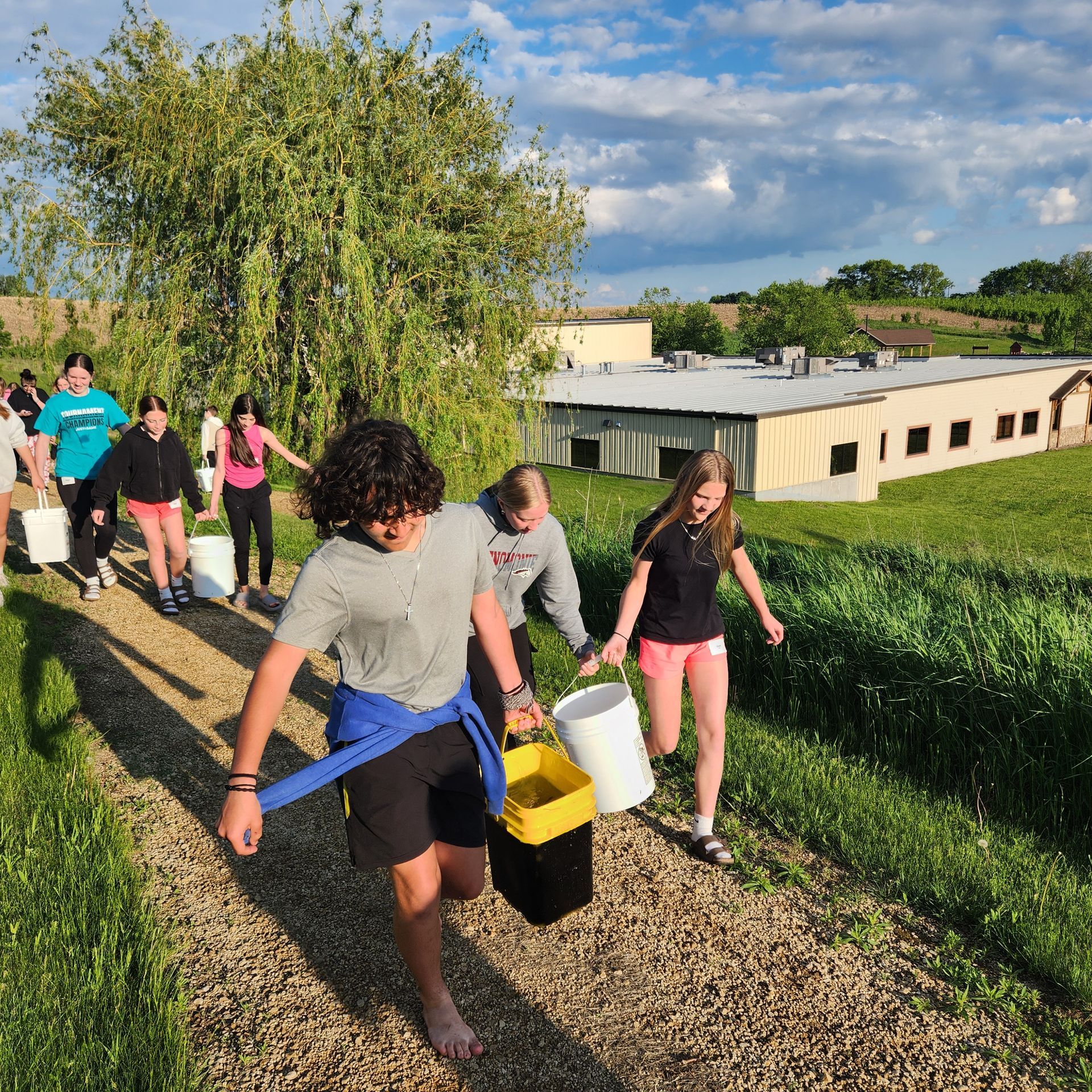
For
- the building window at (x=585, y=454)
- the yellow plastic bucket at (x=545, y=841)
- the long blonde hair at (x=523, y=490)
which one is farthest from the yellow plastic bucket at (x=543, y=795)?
the building window at (x=585, y=454)

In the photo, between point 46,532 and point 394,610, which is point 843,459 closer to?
point 46,532

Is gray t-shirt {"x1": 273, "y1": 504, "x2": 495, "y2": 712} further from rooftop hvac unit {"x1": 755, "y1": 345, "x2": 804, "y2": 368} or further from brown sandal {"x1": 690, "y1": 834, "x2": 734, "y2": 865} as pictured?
rooftop hvac unit {"x1": 755, "y1": 345, "x2": 804, "y2": 368}

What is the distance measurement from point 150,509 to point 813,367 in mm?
35164

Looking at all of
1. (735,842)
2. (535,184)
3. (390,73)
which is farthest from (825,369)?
(735,842)

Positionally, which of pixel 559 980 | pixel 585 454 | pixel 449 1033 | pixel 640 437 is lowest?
pixel 585 454

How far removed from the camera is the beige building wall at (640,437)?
27812 millimetres

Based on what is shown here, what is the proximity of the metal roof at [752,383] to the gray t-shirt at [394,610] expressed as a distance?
23185 millimetres

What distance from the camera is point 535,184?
651 inches

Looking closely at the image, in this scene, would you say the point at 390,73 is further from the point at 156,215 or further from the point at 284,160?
the point at 156,215

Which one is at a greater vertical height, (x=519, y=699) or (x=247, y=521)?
(x=519, y=699)

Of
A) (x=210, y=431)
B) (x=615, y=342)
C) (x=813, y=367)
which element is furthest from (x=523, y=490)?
(x=615, y=342)

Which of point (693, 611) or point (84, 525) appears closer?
point (693, 611)

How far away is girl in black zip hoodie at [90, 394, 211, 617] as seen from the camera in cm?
714

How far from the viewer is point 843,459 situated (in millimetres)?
30141
